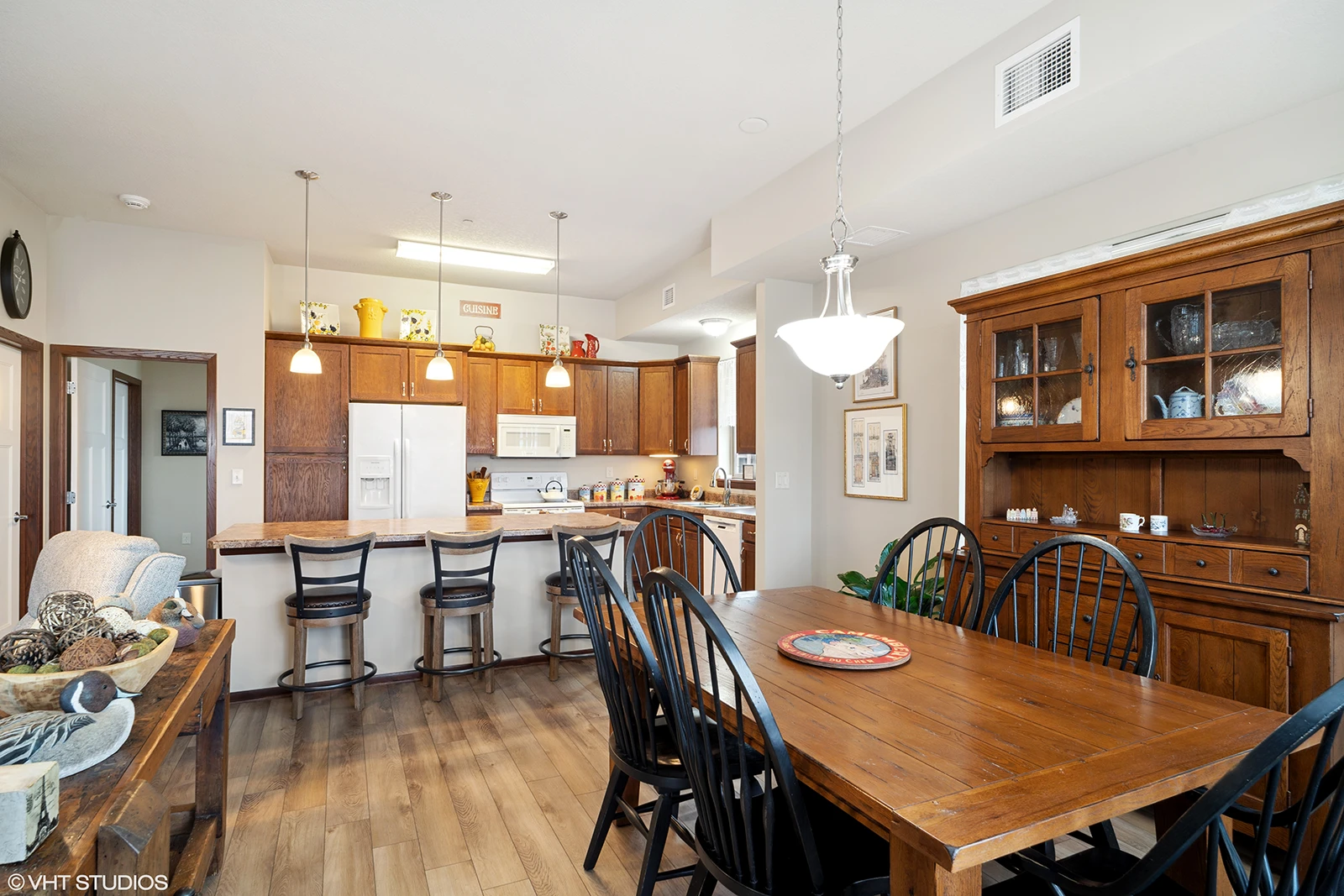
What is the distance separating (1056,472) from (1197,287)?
1.02 metres

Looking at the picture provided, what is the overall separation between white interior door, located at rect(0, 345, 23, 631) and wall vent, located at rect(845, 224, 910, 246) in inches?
198

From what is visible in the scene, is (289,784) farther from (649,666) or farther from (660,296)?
(660,296)

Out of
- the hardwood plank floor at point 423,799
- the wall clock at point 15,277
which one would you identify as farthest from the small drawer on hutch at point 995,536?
the wall clock at point 15,277

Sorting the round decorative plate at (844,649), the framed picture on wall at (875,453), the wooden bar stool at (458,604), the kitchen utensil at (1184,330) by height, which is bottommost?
the wooden bar stool at (458,604)

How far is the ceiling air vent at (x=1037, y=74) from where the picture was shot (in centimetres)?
236

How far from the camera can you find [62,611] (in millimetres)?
1478

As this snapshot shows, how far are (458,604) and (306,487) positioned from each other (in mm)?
2596

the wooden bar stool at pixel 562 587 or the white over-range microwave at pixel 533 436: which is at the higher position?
the white over-range microwave at pixel 533 436

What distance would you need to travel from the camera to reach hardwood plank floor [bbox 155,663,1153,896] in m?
2.09

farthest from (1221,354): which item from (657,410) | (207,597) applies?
(657,410)

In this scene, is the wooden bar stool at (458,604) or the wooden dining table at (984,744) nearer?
the wooden dining table at (984,744)

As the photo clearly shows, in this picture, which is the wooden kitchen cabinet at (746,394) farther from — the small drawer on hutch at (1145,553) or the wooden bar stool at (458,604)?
the small drawer on hutch at (1145,553)

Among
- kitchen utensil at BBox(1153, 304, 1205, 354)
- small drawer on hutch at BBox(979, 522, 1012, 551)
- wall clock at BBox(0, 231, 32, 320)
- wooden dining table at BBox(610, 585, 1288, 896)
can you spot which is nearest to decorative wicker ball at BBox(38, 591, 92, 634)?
wooden dining table at BBox(610, 585, 1288, 896)

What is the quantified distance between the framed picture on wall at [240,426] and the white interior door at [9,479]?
113 centimetres
